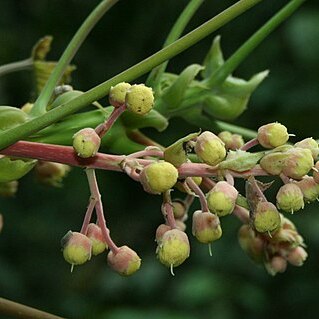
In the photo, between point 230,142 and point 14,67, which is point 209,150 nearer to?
point 230,142

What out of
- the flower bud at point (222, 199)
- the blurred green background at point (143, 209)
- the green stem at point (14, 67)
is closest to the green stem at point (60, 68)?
the green stem at point (14, 67)

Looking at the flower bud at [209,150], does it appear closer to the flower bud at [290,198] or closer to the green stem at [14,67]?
the flower bud at [290,198]

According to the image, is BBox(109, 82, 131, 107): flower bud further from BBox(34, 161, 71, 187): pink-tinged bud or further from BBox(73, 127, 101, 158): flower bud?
BBox(34, 161, 71, 187): pink-tinged bud

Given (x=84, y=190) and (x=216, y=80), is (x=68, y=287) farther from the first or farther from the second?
(x=216, y=80)

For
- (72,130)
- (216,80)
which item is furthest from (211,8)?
(72,130)

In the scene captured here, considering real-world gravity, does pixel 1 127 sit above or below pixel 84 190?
above
